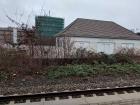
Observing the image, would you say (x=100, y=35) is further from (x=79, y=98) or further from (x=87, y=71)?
(x=79, y=98)

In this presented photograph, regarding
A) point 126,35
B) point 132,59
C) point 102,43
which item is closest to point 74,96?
point 132,59

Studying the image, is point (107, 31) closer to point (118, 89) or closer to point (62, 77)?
point (62, 77)

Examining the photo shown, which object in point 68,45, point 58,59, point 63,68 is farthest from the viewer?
point 68,45

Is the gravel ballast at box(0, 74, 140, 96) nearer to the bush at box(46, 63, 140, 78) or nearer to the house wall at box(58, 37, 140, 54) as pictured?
the bush at box(46, 63, 140, 78)

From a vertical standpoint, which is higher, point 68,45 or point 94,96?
point 68,45

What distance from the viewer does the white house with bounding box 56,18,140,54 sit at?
1280 inches

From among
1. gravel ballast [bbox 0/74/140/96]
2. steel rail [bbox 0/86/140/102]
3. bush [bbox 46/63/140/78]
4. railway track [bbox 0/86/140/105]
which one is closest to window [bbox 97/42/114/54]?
bush [bbox 46/63/140/78]

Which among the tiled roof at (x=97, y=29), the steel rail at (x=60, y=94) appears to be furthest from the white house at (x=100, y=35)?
the steel rail at (x=60, y=94)

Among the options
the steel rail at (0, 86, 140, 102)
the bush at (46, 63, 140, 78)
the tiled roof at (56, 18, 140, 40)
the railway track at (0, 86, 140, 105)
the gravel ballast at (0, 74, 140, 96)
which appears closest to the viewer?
the railway track at (0, 86, 140, 105)

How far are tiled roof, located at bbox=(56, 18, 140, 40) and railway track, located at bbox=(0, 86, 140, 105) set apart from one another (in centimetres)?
2311

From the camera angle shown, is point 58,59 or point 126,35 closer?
point 58,59

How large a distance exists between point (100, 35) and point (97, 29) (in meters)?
1.72

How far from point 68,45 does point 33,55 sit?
368 centimetres

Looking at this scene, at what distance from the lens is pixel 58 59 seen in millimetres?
15609
